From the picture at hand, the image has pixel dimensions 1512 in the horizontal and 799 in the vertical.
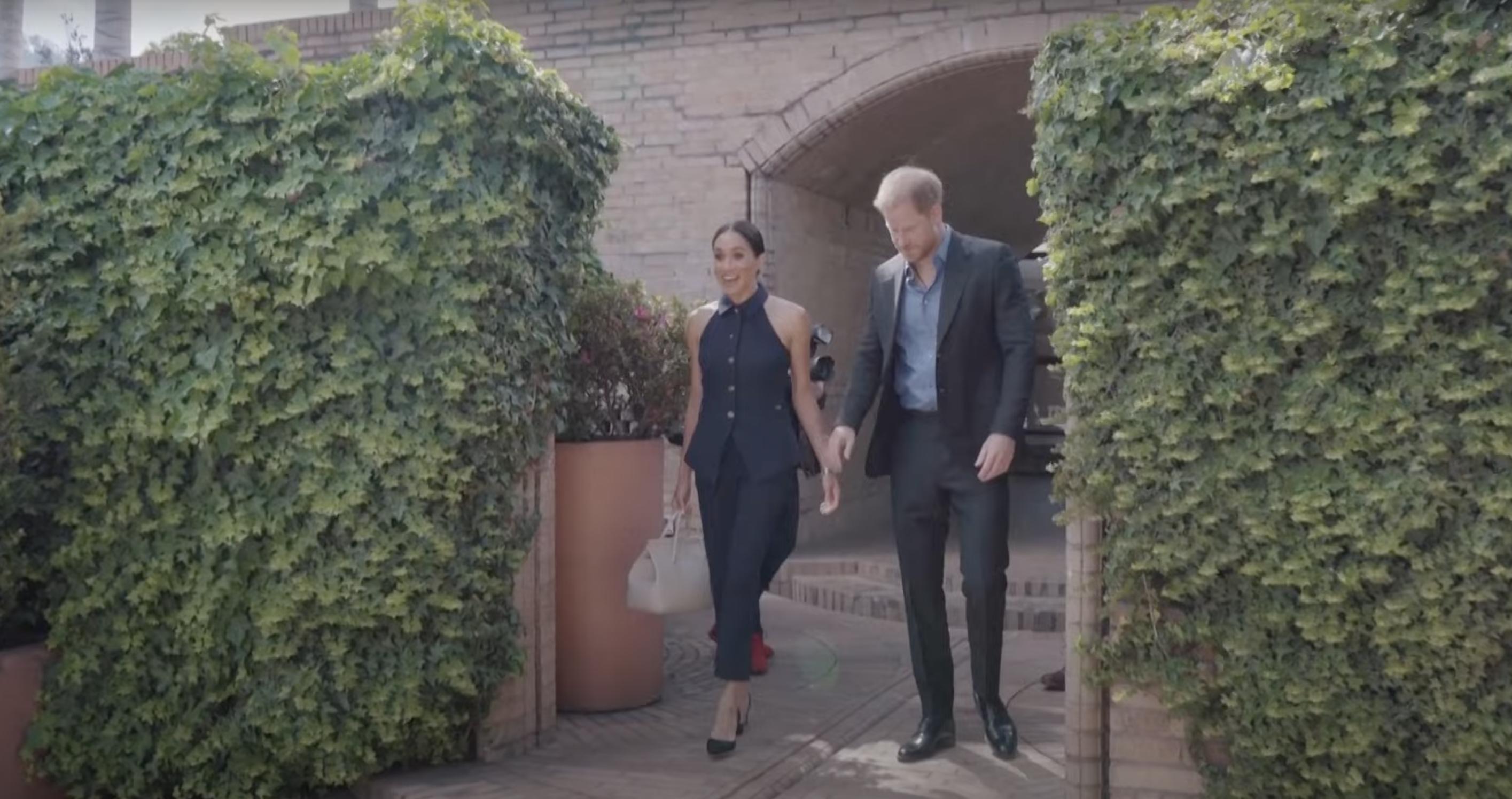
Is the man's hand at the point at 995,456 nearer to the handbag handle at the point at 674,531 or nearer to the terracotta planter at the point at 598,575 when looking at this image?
the handbag handle at the point at 674,531

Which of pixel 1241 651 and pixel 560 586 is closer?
pixel 1241 651

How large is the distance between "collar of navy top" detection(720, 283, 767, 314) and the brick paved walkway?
1.60m

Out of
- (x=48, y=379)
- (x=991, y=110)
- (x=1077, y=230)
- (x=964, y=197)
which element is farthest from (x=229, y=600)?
(x=964, y=197)

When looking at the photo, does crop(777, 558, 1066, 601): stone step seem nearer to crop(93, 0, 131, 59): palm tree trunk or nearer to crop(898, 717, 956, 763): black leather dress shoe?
crop(898, 717, 956, 763): black leather dress shoe

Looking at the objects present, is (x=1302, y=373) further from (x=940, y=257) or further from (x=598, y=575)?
(x=598, y=575)

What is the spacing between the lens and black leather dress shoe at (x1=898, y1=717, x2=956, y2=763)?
15.2 ft

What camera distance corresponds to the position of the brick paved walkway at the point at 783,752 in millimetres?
4391

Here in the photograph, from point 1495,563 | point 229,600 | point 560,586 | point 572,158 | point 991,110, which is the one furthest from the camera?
point 991,110

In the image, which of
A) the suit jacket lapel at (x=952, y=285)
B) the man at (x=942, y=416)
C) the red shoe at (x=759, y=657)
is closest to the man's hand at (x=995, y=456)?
the man at (x=942, y=416)

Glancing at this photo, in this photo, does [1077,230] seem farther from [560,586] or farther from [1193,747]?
[560,586]

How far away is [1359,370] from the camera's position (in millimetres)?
3467

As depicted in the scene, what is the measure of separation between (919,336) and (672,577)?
1248 mm

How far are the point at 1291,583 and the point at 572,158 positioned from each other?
2.80 metres

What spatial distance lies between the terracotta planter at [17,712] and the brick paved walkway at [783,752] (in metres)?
1.18
